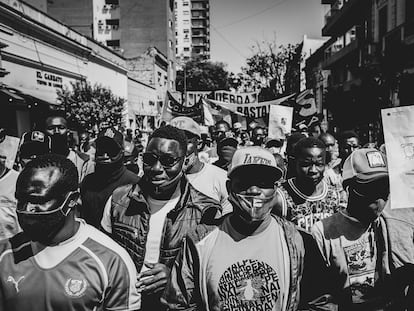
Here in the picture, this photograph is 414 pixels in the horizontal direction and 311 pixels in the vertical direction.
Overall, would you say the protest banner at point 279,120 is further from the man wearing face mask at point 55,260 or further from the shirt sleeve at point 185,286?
the man wearing face mask at point 55,260

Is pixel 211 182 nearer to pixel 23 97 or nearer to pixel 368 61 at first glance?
pixel 23 97

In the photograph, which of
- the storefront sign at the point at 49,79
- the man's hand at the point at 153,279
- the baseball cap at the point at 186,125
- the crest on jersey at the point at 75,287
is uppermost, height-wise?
the storefront sign at the point at 49,79

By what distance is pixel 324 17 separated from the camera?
139 feet

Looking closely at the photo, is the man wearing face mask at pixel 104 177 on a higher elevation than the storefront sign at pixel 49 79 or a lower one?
lower

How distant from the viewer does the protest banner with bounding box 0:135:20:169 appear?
3854mm

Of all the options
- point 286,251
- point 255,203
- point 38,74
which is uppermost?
point 38,74

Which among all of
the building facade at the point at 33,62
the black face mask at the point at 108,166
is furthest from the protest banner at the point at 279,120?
the building facade at the point at 33,62

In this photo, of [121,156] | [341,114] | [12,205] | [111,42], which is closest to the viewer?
[12,205]

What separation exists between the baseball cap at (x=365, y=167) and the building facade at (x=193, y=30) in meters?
110

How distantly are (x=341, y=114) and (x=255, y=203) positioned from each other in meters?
20.5

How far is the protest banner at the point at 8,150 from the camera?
152 inches

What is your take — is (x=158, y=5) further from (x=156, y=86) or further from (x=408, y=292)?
(x=408, y=292)

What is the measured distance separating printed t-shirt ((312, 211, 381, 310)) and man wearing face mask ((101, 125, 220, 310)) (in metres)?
0.69

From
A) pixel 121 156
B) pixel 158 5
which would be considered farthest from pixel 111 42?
pixel 121 156
